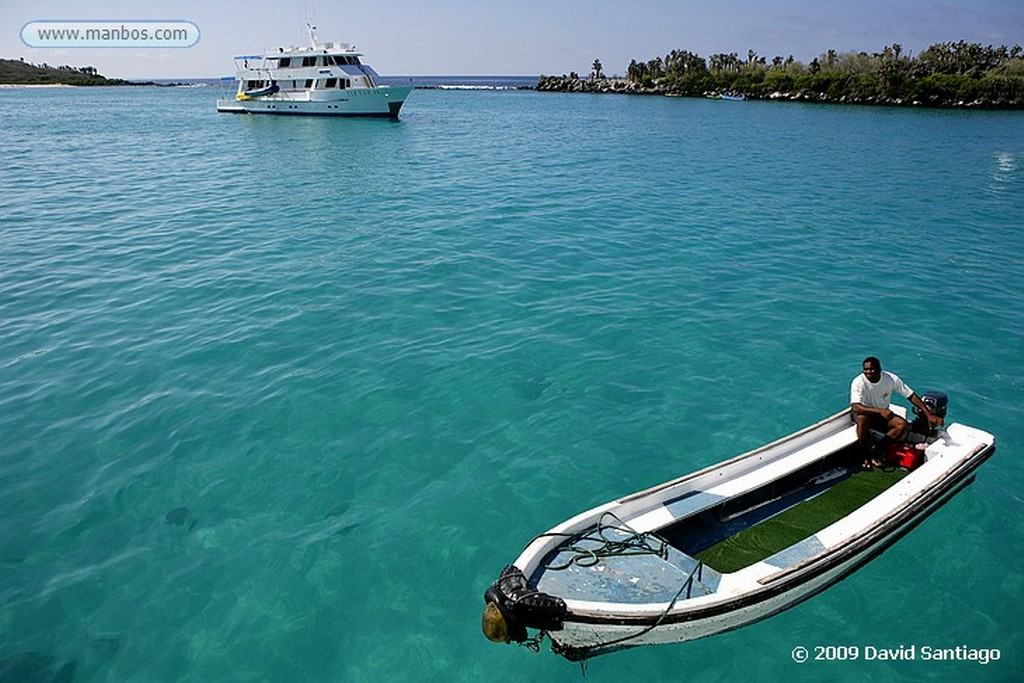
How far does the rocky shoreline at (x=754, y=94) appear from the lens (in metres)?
82.1

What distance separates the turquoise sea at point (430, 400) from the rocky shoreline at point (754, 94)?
222 feet

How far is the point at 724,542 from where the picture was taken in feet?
28.3

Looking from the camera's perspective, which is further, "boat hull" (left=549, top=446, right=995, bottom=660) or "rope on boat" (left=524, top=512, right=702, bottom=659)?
"rope on boat" (left=524, top=512, right=702, bottom=659)

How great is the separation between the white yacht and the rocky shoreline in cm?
6736

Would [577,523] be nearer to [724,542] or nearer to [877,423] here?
[724,542]

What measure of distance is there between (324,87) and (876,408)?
6921cm

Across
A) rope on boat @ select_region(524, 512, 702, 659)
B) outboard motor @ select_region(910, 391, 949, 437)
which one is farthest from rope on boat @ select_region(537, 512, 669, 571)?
outboard motor @ select_region(910, 391, 949, 437)

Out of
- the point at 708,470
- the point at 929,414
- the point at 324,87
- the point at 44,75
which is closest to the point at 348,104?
the point at 324,87

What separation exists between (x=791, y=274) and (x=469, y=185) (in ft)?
66.9

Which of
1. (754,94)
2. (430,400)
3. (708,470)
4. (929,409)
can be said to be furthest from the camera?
(754,94)

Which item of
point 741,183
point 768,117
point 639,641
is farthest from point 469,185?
point 768,117

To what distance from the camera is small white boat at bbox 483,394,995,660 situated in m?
6.83

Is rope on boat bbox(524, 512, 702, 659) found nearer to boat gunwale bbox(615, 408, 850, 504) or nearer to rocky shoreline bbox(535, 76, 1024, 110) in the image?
boat gunwale bbox(615, 408, 850, 504)

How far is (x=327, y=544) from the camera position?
9523mm
